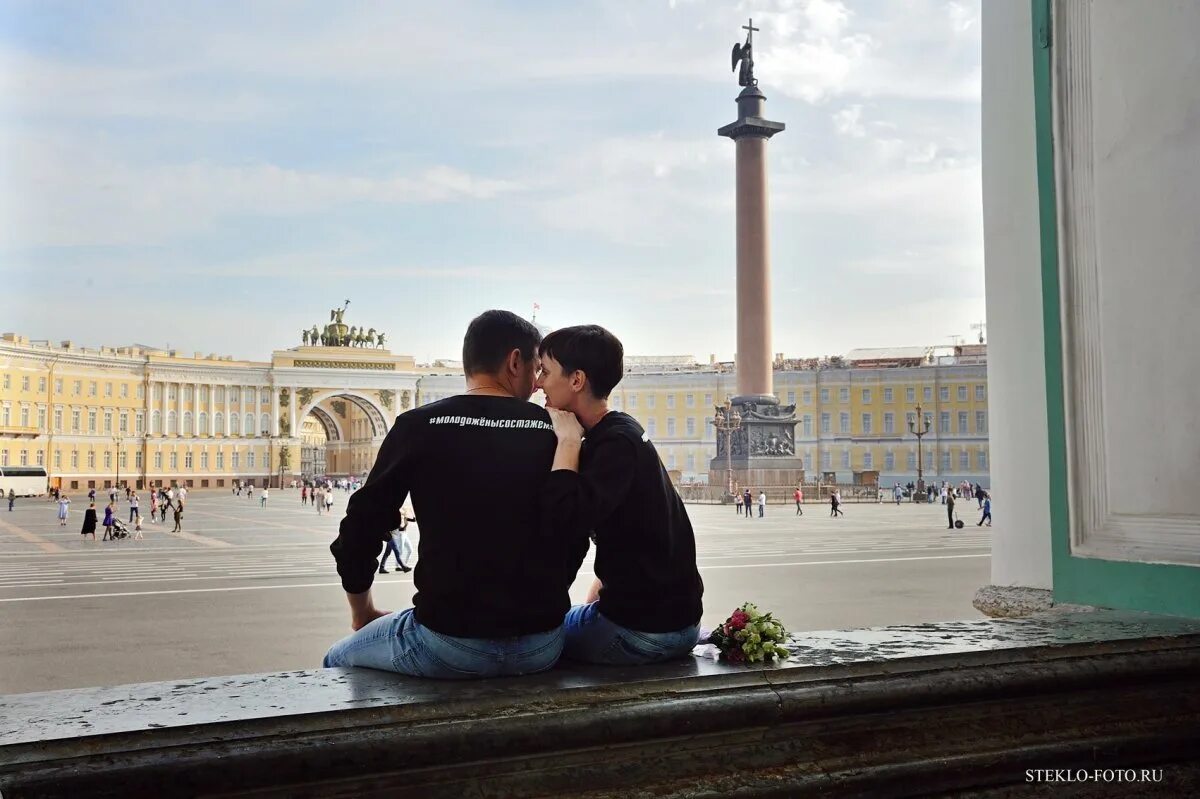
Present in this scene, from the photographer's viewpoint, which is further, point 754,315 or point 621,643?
point 754,315

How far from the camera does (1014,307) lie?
328 cm

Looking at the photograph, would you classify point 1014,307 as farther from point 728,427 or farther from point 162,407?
point 162,407

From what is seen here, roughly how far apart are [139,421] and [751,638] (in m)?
72.0

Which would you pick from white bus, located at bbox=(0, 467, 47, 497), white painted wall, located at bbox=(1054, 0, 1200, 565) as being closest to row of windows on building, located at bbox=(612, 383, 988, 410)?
white bus, located at bbox=(0, 467, 47, 497)

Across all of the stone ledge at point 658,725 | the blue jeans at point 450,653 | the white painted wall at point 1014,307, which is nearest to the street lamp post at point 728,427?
the white painted wall at point 1014,307

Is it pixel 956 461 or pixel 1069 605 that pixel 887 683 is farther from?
pixel 956 461

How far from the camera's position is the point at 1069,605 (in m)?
2.92

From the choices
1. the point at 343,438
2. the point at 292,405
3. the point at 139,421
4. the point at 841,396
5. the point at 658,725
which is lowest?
the point at 658,725

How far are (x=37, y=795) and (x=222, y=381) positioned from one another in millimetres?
74400

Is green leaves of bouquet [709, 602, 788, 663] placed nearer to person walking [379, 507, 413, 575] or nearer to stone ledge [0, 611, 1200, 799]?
stone ledge [0, 611, 1200, 799]

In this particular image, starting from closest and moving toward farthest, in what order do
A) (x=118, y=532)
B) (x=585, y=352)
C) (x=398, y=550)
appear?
(x=585, y=352)
(x=398, y=550)
(x=118, y=532)

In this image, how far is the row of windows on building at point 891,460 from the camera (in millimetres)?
59625

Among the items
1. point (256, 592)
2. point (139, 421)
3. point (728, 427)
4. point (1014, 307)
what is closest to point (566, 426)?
point (1014, 307)

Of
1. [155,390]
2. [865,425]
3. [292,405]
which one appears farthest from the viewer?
[292,405]
